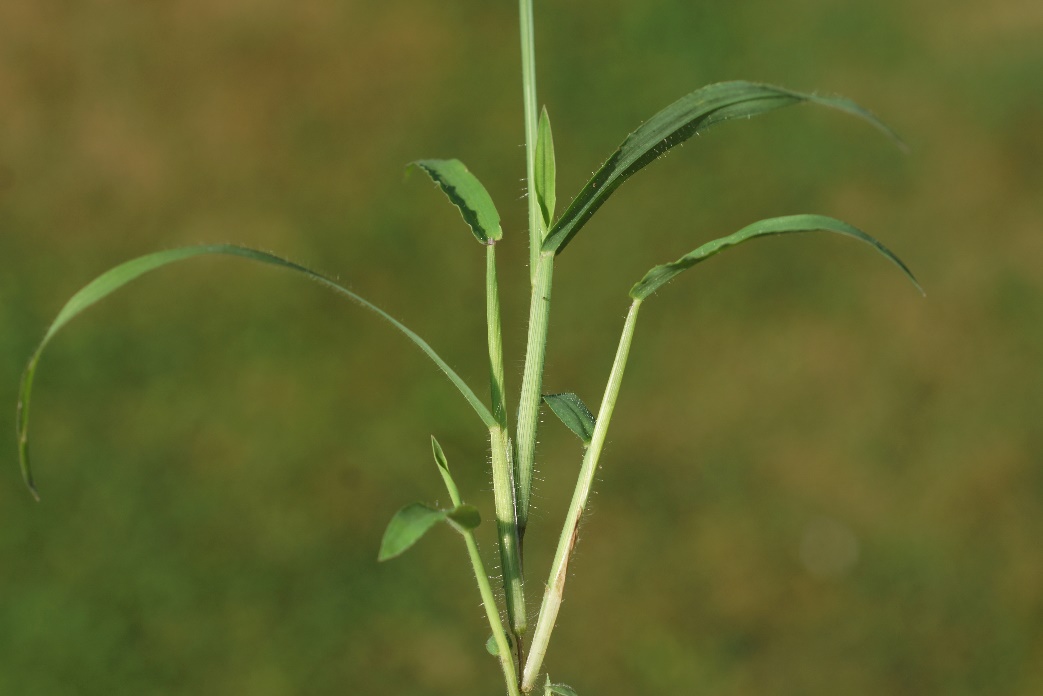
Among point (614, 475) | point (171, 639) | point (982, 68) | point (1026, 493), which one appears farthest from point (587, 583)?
point (982, 68)

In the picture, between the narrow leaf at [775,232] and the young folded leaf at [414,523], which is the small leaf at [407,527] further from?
the narrow leaf at [775,232]

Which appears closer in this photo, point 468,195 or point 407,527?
point 407,527

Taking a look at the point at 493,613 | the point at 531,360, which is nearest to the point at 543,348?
the point at 531,360

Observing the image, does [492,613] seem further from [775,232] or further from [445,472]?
[775,232]

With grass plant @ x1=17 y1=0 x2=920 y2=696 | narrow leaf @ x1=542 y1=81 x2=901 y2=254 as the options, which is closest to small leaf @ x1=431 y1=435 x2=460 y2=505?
grass plant @ x1=17 y1=0 x2=920 y2=696

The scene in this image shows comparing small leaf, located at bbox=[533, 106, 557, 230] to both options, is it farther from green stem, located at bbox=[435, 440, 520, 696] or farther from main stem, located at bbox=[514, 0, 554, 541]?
green stem, located at bbox=[435, 440, 520, 696]

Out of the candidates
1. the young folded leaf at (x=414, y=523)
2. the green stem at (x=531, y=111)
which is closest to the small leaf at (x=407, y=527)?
the young folded leaf at (x=414, y=523)
